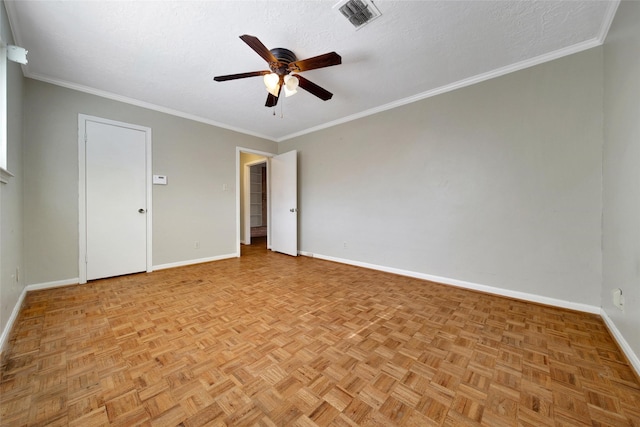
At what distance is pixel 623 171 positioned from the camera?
5.55 ft

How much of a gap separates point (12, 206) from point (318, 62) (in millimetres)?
3033

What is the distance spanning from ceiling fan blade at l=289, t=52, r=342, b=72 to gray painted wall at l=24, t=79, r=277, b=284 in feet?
8.56

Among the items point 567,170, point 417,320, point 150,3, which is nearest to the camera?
point 150,3

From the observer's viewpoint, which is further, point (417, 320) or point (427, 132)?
point (427, 132)

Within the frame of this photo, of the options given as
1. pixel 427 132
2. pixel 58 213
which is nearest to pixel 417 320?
pixel 427 132

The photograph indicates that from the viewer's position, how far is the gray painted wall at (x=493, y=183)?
2.19 m

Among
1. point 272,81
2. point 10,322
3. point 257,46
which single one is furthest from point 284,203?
point 10,322

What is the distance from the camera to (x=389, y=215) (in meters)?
3.50

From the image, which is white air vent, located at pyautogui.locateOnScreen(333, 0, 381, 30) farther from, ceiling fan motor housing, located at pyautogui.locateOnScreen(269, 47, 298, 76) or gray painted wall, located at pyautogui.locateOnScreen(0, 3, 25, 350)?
gray painted wall, located at pyautogui.locateOnScreen(0, 3, 25, 350)

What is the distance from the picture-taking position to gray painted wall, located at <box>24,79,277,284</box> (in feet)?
8.80

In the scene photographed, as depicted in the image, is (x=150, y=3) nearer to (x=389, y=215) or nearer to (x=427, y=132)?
(x=427, y=132)

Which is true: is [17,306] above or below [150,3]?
below

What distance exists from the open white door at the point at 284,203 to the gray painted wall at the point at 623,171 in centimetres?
395

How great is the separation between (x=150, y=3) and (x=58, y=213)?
2696 mm
